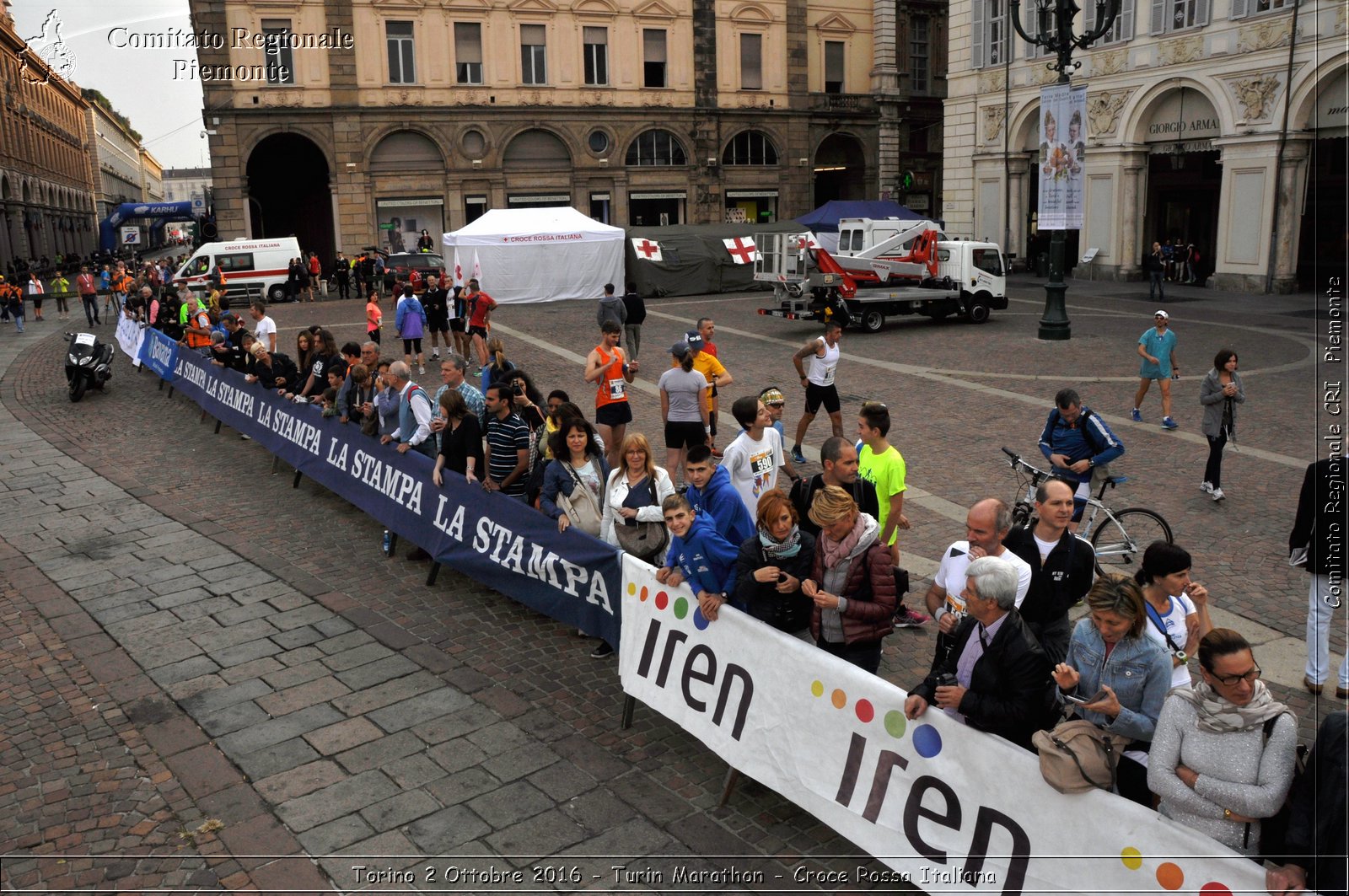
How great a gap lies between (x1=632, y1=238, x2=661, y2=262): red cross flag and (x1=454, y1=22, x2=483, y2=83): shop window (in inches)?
538

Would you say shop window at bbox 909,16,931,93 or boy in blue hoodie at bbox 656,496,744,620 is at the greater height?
shop window at bbox 909,16,931,93

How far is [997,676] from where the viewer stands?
4379mm

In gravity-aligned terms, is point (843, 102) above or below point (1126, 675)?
above

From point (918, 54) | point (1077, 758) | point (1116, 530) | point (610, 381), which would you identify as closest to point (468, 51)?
A: point (918, 54)

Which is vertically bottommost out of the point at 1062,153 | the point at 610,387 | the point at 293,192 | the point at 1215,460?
the point at 1215,460

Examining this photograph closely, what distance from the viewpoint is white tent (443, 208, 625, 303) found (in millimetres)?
32375

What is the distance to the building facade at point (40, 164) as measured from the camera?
181 feet

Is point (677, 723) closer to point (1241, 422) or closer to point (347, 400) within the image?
point (347, 400)

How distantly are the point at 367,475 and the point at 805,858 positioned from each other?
673 cm

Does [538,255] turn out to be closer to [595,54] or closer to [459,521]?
[595,54]

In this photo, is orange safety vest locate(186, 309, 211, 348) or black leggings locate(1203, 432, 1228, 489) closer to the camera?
black leggings locate(1203, 432, 1228, 489)

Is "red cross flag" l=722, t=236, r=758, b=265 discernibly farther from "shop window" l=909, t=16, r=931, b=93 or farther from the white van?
"shop window" l=909, t=16, r=931, b=93

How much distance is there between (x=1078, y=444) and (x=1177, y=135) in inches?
1119

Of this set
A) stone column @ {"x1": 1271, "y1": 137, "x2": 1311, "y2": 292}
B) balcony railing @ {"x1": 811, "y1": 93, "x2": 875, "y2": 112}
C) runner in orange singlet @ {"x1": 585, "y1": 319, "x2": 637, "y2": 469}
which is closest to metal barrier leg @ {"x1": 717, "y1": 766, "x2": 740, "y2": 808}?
runner in orange singlet @ {"x1": 585, "y1": 319, "x2": 637, "y2": 469}
